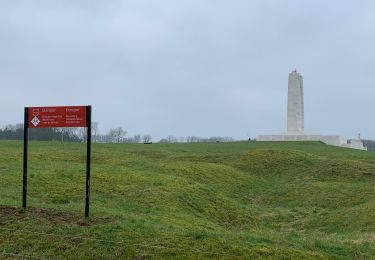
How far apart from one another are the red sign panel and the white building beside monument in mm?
42716

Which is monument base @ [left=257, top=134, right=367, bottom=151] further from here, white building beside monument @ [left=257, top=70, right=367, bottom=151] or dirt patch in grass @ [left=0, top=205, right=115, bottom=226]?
dirt patch in grass @ [left=0, top=205, right=115, bottom=226]

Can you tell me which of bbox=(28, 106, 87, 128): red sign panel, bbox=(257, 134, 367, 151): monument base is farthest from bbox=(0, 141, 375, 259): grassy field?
bbox=(257, 134, 367, 151): monument base

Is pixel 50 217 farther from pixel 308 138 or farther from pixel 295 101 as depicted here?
pixel 308 138

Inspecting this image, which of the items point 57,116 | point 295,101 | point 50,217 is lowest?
point 50,217

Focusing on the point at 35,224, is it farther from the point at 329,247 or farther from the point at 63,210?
the point at 329,247

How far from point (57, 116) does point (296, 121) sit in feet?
148

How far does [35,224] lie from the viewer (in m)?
9.59

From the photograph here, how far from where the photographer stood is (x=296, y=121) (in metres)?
53.4

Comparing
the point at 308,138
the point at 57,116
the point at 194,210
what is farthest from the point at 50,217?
the point at 308,138

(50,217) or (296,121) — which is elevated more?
(296,121)

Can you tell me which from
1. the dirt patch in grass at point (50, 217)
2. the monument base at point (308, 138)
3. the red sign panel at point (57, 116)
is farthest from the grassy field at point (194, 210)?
the monument base at point (308, 138)

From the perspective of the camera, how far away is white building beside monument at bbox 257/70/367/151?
168ft

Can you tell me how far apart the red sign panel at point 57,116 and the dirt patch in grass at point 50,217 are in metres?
1.83

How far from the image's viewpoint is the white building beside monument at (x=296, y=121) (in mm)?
51281
